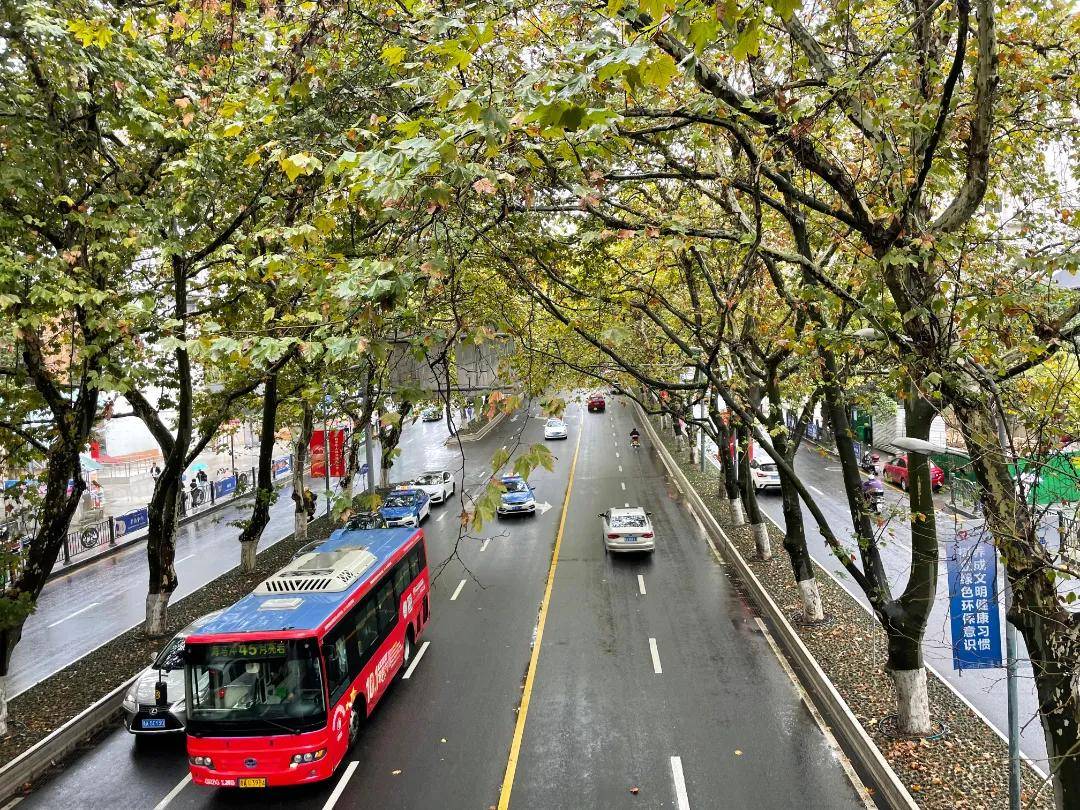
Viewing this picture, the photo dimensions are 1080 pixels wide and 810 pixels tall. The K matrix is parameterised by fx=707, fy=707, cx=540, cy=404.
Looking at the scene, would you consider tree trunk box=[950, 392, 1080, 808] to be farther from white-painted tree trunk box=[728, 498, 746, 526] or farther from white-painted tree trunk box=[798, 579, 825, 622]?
white-painted tree trunk box=[728, 498, 746, 526]

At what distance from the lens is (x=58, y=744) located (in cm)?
1055

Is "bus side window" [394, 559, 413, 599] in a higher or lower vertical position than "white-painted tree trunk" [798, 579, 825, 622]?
higher

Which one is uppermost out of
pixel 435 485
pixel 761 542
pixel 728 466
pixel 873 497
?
pixel 728 466

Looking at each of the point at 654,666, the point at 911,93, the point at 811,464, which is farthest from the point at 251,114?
the point at 811,464

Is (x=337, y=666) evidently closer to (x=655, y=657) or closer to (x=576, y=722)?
(x=576, y=722)

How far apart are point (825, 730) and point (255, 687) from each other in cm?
809

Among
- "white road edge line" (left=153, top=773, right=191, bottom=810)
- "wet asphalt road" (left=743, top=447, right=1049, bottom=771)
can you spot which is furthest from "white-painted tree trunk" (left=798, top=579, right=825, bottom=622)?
"white road edge line" (left=153, top=773, right=191, bottom=810)

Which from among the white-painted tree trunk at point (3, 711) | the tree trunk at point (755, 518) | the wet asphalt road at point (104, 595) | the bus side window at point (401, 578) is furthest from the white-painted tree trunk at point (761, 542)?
the white-painted tree trunk at point (3, 711)

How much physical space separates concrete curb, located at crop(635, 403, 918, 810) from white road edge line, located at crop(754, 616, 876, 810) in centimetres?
10

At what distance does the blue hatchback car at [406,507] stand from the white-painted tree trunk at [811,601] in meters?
13.6

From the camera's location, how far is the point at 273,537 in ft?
87.2

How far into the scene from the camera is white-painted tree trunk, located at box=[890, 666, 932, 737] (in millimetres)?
9859

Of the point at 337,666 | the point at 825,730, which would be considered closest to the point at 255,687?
the point at 337,666

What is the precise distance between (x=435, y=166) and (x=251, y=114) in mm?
5661
